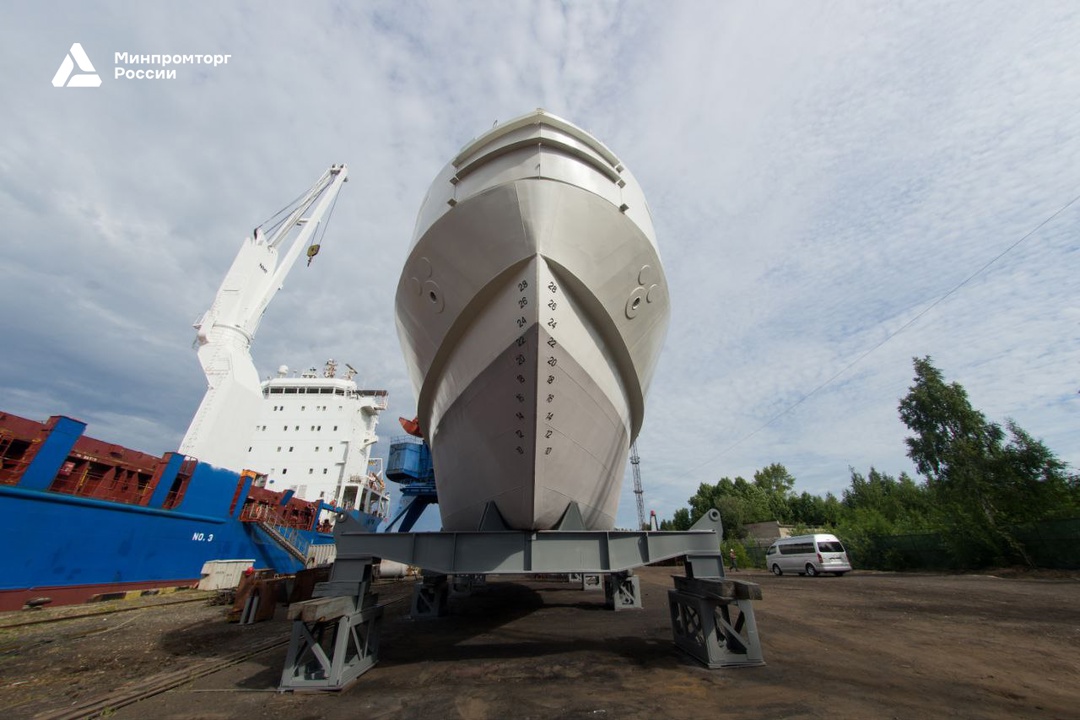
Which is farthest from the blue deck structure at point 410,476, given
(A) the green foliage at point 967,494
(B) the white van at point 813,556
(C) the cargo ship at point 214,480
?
(A) the green foliage at point 967,494

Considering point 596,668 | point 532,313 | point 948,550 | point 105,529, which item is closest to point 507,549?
point 596,668

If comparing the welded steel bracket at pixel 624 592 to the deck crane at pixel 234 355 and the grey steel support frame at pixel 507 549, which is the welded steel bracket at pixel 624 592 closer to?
the grey steel support frame at pixel 507 549

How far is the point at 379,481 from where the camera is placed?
31.1 m

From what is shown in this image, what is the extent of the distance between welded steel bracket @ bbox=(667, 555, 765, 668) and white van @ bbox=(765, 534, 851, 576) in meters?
15.6

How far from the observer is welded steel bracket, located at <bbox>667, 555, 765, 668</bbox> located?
4.34 meters

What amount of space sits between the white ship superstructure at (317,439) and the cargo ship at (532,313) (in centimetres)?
2426

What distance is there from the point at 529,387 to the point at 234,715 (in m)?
3.73

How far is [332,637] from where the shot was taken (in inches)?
195

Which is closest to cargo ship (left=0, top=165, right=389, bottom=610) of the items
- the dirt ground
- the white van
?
the dirt ground

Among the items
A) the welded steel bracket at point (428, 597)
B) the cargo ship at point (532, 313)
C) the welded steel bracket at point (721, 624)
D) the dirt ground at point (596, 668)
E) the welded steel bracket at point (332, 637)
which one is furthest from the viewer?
the welded steel bracket at point (428, 597)

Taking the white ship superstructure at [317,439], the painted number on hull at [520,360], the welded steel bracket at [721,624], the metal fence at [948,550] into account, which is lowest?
the welded steel bracket at [721,624]

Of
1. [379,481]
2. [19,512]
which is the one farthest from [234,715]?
[379,481]

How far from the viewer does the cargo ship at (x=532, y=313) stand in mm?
4469

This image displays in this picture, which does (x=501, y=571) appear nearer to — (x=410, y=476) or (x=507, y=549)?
(x=507, y=549)
